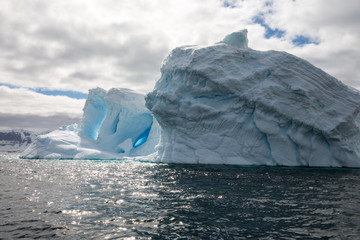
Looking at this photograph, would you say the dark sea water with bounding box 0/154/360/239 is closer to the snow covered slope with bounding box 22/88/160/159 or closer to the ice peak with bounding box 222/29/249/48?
the ice peak with bounding box 222/29/249/48

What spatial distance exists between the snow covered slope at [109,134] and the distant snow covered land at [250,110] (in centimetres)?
918

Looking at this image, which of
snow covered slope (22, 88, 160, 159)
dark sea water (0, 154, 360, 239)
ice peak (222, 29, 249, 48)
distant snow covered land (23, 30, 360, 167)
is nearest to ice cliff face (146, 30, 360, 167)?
distant snow covered land (23, 30, 360, 167)

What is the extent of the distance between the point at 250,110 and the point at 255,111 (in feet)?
2.47

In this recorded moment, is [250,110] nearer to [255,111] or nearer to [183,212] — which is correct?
[255,111]

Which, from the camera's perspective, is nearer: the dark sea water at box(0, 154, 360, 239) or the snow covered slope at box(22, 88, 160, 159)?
the dark sea water at box(0, 154, 360, 239)

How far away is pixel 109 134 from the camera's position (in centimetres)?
4241

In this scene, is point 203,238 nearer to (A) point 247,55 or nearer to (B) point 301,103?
(B) point 301,103

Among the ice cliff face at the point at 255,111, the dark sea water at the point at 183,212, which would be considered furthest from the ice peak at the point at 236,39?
the dark sea water at the point at 183,212

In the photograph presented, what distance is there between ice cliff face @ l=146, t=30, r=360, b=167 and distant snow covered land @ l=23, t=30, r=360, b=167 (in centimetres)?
8

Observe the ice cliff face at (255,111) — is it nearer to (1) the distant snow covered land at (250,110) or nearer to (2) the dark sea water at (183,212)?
(1) the distant snow covered land at (250,110)

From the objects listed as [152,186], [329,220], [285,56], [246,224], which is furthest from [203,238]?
[285,56]

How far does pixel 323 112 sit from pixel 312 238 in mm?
21267

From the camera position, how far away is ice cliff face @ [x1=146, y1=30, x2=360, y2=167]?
80.1 ft

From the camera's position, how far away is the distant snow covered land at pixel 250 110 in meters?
24.4
